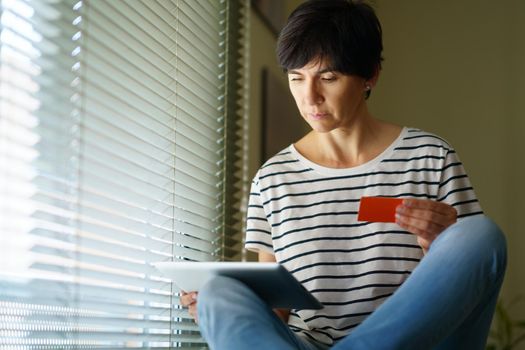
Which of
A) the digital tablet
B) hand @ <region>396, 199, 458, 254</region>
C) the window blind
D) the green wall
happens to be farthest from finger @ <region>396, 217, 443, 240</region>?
the green wall

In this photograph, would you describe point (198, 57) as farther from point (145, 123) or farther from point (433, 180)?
point (433, 180)

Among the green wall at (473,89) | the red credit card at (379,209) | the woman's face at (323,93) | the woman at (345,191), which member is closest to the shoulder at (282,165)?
the woman at (345,191)

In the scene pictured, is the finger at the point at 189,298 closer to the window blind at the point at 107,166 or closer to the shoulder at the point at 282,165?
the window blind at the point at 107,166

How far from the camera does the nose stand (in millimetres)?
1591

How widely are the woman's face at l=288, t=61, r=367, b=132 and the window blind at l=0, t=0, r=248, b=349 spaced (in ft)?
1.17

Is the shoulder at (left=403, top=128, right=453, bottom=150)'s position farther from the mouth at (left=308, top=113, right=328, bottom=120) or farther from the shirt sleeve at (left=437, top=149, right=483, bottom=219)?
the mouth at (left=308, top=113, right=328, bottom=120)

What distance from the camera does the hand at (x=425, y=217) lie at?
139 centimetres

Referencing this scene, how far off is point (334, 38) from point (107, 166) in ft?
1.60

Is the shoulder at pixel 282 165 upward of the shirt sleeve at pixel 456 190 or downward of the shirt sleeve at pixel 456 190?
upward

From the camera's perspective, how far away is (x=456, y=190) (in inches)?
64.0

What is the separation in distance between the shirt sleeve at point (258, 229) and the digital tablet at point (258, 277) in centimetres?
34

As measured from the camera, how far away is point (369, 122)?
1741 millimetres

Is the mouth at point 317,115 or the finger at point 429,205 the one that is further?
the mouth at point 317,115

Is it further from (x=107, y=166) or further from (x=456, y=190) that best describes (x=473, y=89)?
(x=107, y=166)
